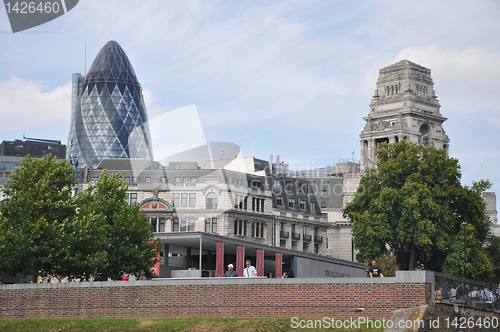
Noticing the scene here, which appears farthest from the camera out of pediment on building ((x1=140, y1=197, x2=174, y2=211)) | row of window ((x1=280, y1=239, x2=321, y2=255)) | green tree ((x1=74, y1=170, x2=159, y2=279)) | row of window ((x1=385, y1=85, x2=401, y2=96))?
row of window ((x1=385, y1=85, x2=401, y2=96))

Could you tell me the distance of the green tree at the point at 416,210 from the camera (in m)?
89.8

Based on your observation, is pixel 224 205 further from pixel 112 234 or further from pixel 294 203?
pixel 112 234

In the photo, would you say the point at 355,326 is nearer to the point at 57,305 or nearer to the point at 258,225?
the point at 57,305

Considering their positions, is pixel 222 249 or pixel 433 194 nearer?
pixel 222 249

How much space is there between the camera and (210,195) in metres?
118

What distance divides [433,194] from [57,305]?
50.6 m

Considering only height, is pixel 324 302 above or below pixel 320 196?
below

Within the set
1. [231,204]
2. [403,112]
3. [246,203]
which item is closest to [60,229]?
[231,204]

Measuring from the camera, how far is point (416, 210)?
8962cm

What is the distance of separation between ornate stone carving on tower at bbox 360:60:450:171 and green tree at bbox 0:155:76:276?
3551 inches

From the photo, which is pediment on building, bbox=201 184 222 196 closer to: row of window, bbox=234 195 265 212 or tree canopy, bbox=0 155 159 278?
row of window, bbox=234 195 265 212

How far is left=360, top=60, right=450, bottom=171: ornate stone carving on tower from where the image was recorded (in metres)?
145

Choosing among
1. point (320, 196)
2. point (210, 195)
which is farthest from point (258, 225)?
point (320, 196)

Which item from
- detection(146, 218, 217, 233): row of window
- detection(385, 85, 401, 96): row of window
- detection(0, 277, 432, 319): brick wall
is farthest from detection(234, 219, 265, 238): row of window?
detection(0, 277, 432, 319): brick wall
